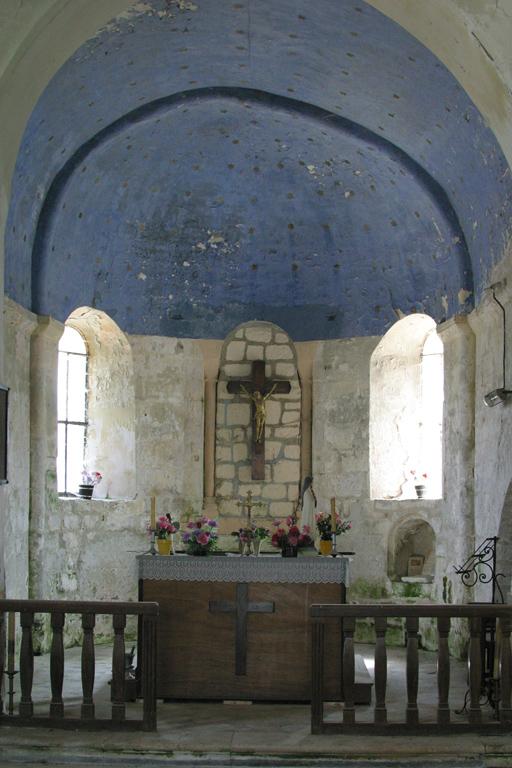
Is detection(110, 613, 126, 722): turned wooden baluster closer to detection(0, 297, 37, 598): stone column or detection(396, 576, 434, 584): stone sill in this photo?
detection(0, 297, 37, 598): stone column

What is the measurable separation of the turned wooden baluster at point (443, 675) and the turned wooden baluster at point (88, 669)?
91.2 inches

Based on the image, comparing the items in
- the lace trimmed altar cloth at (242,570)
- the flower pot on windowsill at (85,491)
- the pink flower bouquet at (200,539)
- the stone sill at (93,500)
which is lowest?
the lace trimmed altar cloth at (242,570)

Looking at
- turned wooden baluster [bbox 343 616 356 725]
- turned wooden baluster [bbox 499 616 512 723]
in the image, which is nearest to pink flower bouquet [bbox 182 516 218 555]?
turned wooden baluster [bbox 343 616 356 725]

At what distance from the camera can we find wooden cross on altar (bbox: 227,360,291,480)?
12617mm

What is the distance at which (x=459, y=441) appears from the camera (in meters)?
11.2

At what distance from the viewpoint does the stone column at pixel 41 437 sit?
10.8 meters

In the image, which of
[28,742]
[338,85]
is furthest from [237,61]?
[28,742]

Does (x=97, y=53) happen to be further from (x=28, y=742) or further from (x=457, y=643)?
(x=457, y=643)

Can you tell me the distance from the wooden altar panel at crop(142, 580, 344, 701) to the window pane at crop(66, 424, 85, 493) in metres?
4.00

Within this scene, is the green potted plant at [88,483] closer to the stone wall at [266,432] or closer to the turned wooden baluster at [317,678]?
the stone wall at [266,432]

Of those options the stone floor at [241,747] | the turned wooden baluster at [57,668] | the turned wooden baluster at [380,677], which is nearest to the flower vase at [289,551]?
the stone floor at [241,747]

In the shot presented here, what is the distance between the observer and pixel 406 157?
1095 cm

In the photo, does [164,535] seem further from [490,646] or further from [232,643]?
[490,646]

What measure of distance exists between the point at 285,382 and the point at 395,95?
396 cm
